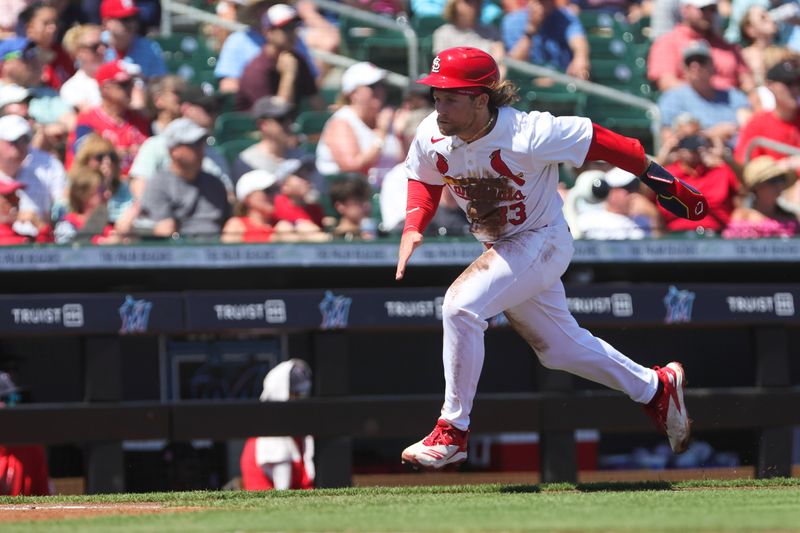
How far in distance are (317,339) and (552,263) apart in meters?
3.31

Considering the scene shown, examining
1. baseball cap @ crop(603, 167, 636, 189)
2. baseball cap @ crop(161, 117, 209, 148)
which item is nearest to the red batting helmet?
baseball cap @ crop(161, 117, 209, 148)

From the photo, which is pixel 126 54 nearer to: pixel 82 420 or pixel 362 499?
pixel 82 420

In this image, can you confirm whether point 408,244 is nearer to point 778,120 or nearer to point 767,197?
point 767,197

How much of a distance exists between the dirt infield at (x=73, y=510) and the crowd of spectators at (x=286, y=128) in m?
2.95

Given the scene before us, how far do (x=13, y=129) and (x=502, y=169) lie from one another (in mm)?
4190

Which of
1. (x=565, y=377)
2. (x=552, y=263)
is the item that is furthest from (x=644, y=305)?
(x=552, y=263)

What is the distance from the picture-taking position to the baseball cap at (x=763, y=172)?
9914 millimetres

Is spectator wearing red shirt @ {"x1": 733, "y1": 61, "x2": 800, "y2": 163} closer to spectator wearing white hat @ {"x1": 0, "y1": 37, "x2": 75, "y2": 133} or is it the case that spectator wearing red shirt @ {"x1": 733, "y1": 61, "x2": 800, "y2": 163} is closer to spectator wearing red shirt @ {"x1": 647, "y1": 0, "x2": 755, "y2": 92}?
spectator wearing red shirt @ {"x1": 647, "y1": 0, "x2": 755, "y2": 92}

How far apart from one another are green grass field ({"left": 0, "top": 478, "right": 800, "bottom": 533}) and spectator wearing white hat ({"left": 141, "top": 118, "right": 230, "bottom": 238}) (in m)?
2.77

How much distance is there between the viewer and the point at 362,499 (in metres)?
5.95

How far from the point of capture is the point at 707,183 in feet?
32.2

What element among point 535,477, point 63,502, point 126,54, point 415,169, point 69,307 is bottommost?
point 535,477

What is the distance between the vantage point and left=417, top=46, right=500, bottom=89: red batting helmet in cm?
580

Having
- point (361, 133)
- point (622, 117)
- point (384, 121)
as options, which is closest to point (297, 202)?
point (361, 133)
